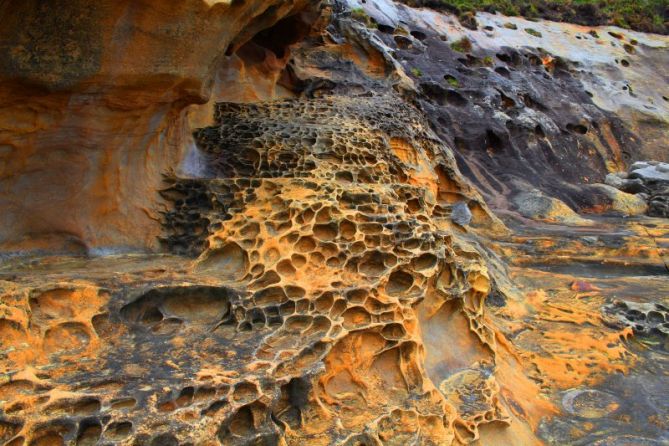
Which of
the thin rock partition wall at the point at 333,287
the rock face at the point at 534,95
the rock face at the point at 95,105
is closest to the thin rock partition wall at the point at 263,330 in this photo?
the thin rock partition wall at the point at 333,287

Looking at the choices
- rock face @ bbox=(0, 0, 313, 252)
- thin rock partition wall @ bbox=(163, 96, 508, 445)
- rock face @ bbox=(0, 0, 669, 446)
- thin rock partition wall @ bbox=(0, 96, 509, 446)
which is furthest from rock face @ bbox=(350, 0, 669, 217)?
rock face @ bbox=(0, 0, 313, 252)

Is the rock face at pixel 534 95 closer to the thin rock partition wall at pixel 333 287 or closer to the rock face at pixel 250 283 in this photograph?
the rock face at pixel 250 283

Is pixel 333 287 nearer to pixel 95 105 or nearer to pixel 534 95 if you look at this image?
pixel 95 105

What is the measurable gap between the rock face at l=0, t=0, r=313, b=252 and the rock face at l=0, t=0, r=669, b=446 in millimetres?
14

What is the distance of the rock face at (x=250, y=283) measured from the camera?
2.73 m

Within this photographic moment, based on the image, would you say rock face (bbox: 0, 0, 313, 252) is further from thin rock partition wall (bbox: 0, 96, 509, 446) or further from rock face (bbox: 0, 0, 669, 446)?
thin rock partition wall (bbox: 0, 96, 509, 446)

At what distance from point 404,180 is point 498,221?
9.23 ft

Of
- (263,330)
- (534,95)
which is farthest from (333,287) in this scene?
(534,95)

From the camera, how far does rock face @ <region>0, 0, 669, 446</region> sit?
2734 millimetres

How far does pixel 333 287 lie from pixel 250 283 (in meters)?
0.59

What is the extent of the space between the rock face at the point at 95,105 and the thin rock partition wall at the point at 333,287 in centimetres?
52

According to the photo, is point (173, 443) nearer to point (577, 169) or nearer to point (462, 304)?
point (462, 304)

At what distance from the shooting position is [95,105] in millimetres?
3738

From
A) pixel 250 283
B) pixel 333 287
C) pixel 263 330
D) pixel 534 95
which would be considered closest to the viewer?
pixel 263 330
